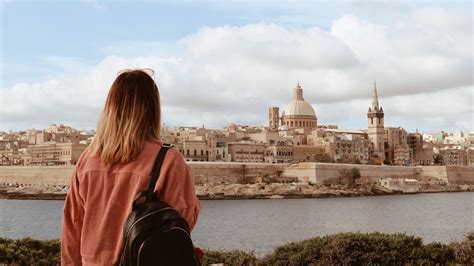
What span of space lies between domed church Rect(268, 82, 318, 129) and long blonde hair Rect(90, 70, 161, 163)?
7362 centimetres

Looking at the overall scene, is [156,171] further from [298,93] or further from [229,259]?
[298,93]

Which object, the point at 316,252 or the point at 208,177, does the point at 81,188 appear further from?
the point at 208,177

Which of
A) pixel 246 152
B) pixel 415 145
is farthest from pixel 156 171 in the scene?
pixel 415 145

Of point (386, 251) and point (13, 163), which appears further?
point (13, 163)

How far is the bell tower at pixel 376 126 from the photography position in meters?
67.2

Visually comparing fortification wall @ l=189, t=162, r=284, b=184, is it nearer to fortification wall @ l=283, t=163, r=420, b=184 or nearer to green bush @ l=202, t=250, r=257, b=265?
fortification wall @ l=283, t=163, r=420, b=184

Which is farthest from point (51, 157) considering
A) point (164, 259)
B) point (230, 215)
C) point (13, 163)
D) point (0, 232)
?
point (164, 259)

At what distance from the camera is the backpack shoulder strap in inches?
68.3

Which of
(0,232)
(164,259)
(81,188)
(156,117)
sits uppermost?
(156,117)

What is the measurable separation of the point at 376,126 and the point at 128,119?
225ft

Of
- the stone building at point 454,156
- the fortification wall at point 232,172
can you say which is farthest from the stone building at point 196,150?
the stone building at point 454,156

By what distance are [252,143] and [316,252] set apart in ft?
179

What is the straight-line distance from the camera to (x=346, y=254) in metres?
5.38

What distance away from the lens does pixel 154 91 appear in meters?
1.92
